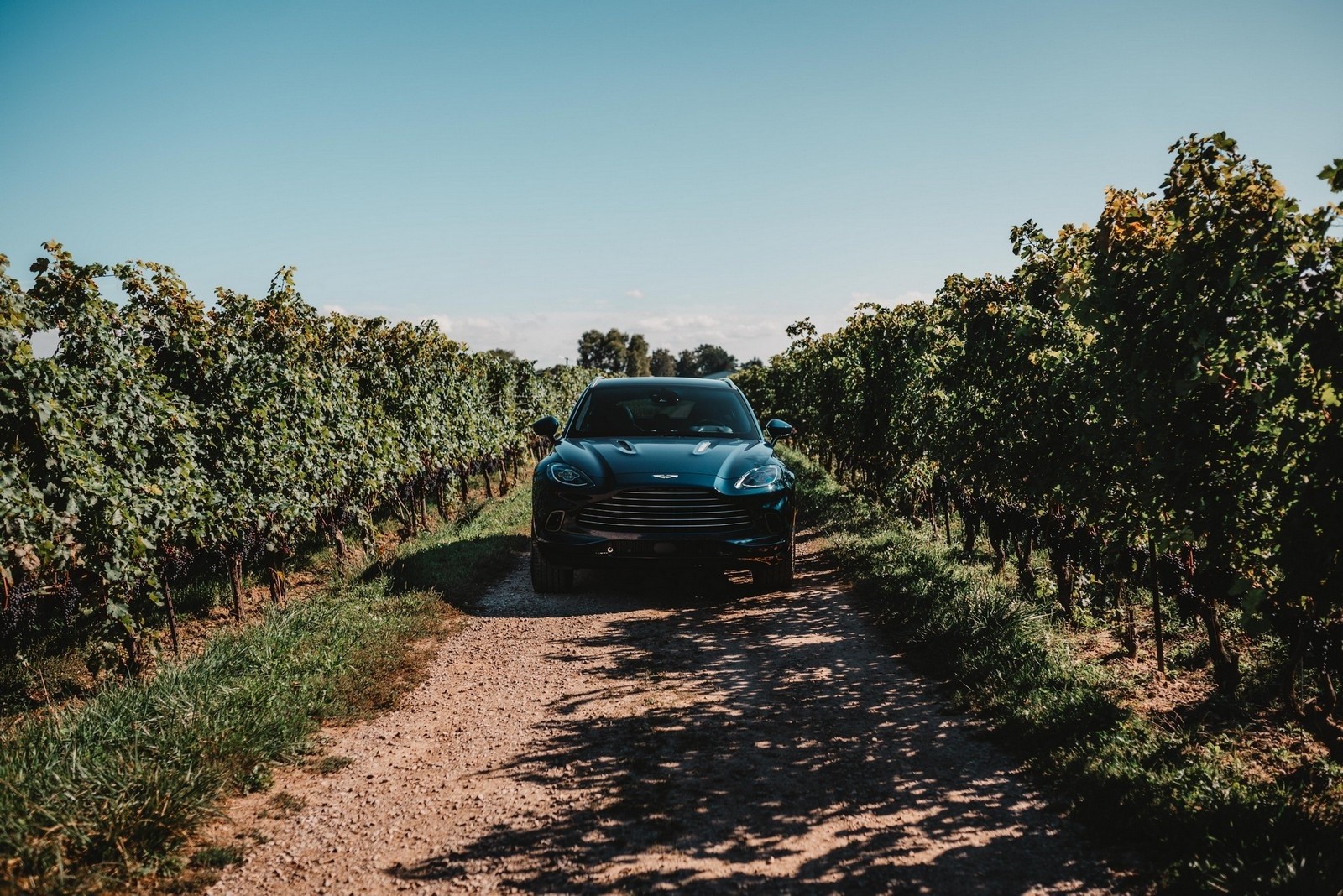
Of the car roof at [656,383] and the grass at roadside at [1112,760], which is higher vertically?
the car roof at [656,383]

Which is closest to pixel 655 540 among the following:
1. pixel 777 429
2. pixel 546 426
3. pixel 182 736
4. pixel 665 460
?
pixel 665 460

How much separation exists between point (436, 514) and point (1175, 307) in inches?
465

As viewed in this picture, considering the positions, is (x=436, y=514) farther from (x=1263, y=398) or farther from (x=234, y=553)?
(x=1263, y=398)

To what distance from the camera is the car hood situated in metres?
6.11

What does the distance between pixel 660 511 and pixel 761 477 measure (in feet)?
2.94

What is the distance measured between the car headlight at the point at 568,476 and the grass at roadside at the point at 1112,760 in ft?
8.23

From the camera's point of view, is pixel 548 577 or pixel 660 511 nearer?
pixel 660 511

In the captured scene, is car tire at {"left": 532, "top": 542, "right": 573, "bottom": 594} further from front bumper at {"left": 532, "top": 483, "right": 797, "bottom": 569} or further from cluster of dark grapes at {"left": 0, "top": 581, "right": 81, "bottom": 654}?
cluster of dark grapes at {"left": 0, "top": 581, "right": 81, "bottom": 654}

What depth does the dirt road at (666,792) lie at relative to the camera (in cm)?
272

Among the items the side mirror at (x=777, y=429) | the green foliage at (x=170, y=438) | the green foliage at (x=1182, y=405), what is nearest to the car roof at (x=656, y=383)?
the side mirror at (x=777, y=429)

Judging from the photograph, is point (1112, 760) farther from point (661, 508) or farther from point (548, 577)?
Result: point (548, 577)

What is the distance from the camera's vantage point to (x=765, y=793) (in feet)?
10.8

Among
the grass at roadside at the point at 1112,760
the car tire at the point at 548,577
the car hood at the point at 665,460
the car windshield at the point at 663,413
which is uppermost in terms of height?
the car windshield at the point at 663,413

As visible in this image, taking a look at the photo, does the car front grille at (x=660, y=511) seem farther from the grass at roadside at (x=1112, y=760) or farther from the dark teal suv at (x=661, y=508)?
the grass at roadside at (x=1112, y=760)
